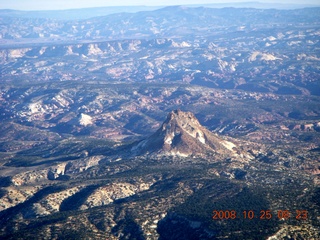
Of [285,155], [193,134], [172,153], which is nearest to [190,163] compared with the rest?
[172,153]
